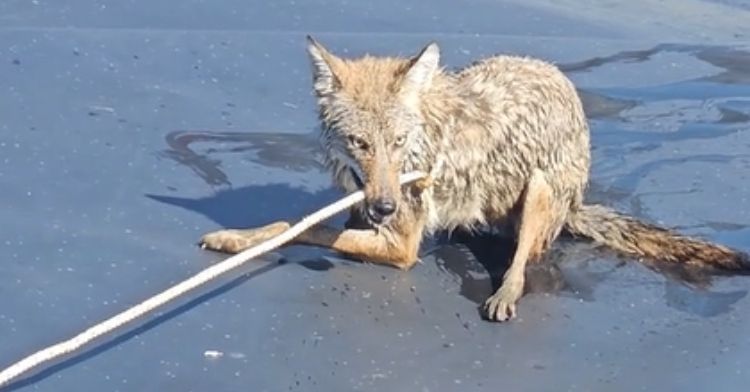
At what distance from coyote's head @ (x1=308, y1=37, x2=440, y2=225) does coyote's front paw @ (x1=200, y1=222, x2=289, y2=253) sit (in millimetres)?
283

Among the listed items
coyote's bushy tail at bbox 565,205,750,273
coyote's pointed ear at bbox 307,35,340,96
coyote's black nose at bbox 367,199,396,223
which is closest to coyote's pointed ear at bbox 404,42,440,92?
coyote's pointed ear at bbox 307,35,340,96

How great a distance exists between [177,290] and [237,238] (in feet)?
1.87

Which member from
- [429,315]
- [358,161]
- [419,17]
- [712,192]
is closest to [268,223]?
[358,161]

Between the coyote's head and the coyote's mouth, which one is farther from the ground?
the coyote's head

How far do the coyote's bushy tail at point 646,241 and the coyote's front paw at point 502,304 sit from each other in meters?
0.58

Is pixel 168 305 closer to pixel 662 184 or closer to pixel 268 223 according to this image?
pixel 268 223

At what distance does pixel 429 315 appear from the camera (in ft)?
15.3

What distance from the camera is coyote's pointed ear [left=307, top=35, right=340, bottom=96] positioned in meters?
5.08

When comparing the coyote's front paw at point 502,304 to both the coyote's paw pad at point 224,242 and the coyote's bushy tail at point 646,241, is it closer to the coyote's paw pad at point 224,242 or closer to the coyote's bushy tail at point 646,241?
the coyote's bushy tail at point 646,241

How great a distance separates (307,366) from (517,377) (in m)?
0.54

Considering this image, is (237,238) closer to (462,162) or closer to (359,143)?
(359,143)

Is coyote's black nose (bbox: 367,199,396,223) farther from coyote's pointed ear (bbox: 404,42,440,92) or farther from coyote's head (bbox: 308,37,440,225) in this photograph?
coyote's pointed ear (bbox: 404,42,440,92)

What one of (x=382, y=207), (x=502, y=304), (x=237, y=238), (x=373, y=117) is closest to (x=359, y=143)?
(x=373, y=117)

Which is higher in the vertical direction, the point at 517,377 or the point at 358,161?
the point at 358,161
